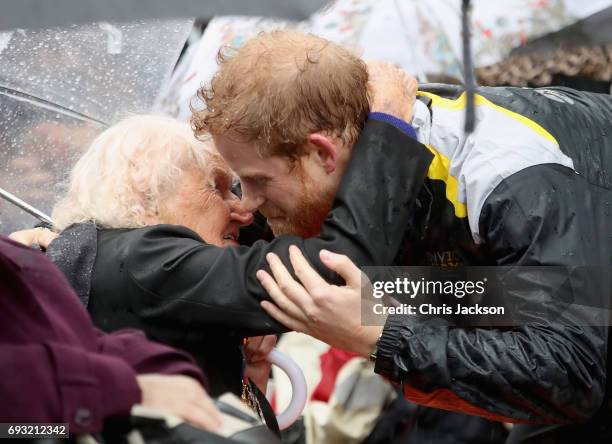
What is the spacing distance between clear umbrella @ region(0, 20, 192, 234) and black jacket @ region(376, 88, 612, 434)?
1035 millimetres

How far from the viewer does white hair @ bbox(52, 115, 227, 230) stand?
2.21m

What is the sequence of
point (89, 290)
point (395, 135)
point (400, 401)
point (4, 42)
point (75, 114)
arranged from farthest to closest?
point (400, 401)
point (75, 114)
point (4, 42)
point (395, 135)
point (89, 290)

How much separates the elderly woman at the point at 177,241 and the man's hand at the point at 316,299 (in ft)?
0.11

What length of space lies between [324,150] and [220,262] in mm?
400

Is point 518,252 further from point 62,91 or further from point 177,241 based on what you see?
point 62,91

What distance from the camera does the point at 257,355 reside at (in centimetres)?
250

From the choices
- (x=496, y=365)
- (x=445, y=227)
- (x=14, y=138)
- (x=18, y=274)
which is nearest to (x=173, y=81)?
(x=14, y=138)

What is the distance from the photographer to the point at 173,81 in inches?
135

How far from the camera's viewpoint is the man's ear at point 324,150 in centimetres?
224

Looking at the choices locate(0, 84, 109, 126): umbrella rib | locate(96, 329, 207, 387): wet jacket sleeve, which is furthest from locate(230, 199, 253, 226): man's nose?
locate(96, 329, 207, 387): wet jacket sleeve

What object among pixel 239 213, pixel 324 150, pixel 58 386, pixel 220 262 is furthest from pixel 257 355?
pixel 58 386

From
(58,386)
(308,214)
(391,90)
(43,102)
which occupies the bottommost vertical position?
(58,386)

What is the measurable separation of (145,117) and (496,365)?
3.53 ft

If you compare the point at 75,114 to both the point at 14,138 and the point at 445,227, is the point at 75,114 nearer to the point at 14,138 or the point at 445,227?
the point at 14,138
